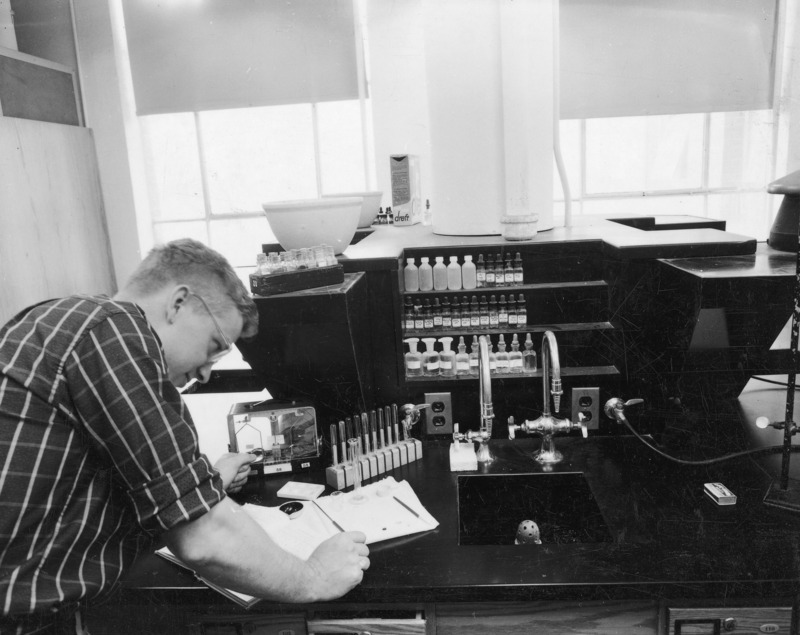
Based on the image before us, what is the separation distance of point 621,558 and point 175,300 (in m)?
1.13

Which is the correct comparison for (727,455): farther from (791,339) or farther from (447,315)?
(447,315)

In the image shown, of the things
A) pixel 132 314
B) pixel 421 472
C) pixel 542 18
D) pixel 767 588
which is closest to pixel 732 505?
pixel 767 588

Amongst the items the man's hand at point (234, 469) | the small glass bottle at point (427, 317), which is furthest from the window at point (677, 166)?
the man's hand at point (234, 469)

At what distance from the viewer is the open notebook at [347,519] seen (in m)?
1.53

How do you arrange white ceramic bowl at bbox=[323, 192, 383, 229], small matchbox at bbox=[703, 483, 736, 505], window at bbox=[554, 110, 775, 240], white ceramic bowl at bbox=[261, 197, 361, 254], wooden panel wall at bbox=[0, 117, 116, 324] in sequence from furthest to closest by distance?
window at bbox=[554, 110, 775, 240], wooden panel wall at bbox=[0, 117, 116, 324], white ceramic bowl at bbox=[323, 192, 383, 229], white ceramic bowl at bbox=[261, 197, 361, 254], small matchbox at bbox=[703, 483, 736, 505]

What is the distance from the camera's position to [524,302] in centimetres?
218

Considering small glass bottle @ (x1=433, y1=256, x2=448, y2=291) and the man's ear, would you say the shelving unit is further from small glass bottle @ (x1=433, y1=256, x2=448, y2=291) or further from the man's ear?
the man's ear

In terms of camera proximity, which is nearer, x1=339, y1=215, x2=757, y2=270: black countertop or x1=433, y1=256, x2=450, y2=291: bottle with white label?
x1=339, y1=215, x2=757, y2=270: black countertop

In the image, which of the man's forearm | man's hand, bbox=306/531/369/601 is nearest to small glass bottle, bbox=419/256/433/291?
man's hand, bbox=306/531/369/601

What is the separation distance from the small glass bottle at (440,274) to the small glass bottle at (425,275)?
16 mm

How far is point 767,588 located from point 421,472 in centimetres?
94

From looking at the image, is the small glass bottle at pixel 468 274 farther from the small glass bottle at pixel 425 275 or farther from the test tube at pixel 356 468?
the test tube at pixel 356 468

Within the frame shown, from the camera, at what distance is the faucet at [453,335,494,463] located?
1838mm

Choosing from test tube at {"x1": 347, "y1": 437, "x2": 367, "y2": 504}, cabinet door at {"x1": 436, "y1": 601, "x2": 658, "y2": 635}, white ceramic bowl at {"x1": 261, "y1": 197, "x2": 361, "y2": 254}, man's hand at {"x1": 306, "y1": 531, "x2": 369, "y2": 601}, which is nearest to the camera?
man's hand at {"x1": 306, "y1": 531, "x2": 369, "y2": 601}
